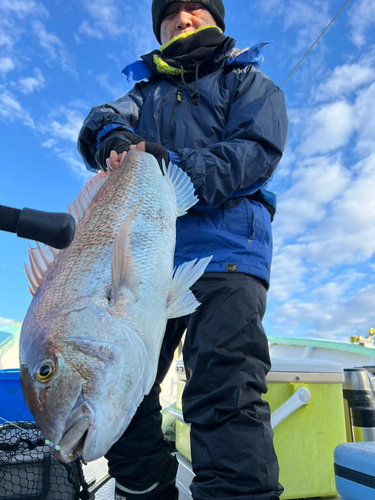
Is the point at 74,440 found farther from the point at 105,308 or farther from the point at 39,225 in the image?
the point at 39,225

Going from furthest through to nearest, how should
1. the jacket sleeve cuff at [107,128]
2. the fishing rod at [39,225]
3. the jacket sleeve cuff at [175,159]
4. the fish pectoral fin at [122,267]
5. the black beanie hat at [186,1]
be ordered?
the black beanie hat at [186,1], the jacket sleeve cuff at [107,128], the jacket sleeve cuff at [175,159], the fish pectoral fin at [122,267], the fishing rod at [39,225]

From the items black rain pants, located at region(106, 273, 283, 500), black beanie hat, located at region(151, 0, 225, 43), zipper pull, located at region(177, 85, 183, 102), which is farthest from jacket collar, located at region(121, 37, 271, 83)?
black rain pants, located at region(106, 273, 283, 500)

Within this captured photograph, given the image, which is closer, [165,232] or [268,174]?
[165,232]

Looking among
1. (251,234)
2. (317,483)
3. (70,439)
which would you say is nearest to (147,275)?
(70,439)

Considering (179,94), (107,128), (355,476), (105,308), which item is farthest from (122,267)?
(179,94)

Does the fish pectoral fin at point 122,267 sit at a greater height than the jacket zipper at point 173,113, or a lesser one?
lesser

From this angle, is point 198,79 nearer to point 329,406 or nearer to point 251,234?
point 251,234

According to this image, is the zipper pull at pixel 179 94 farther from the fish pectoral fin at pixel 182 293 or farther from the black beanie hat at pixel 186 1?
the fish pectoral fin at pixel 182 293

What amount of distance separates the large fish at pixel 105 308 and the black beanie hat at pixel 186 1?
1501 mm

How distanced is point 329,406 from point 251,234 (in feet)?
4.13

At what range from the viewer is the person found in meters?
→ 1.59

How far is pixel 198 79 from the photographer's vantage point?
2375 mm

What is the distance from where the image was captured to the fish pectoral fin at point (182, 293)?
1.40 metres

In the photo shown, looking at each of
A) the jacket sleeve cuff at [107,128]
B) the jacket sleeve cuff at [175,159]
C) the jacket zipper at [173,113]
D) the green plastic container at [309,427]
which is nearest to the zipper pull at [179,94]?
the jacket zipper at [173,113]
